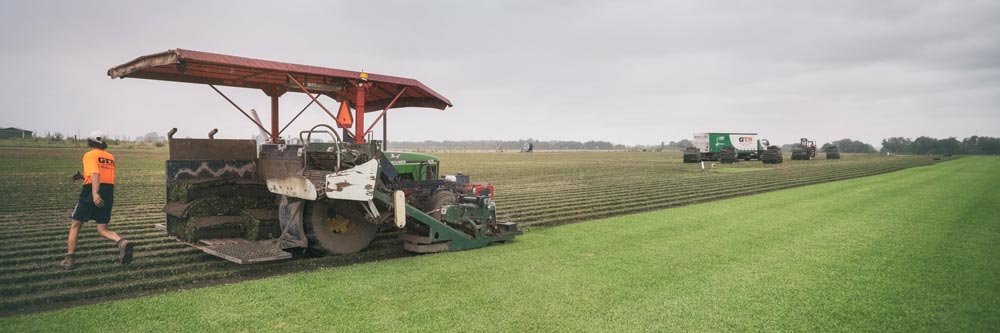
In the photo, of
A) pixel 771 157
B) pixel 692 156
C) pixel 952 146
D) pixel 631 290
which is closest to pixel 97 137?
pixel 631 290

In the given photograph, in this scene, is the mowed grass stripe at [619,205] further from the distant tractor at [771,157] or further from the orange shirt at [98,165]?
the distant tractor at [771,157]

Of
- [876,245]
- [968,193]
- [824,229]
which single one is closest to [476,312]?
[876,245]

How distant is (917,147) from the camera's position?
10619cm

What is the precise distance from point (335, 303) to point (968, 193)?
18574 millimetres

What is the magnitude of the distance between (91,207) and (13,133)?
160 feet

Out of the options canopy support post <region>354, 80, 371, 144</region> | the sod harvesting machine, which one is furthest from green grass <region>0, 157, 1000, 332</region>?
canopy support post <region>354, 80, 371, 144</region>

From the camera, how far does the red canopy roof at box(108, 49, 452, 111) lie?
18.7 feet

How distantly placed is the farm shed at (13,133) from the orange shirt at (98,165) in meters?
44.7

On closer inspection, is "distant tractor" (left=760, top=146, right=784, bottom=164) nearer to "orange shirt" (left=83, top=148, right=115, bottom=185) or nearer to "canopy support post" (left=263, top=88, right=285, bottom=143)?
"canopy support post" (left=263, top=88, right=285, bottom=143)

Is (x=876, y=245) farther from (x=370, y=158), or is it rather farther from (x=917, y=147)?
(x=917, y=147)

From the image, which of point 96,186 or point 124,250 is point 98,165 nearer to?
point 96,186

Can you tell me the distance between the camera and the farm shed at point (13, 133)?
39.8m

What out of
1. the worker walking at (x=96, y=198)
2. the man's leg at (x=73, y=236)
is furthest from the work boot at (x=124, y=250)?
the man's leg at (x=73, y=236)

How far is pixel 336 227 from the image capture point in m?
7.22
